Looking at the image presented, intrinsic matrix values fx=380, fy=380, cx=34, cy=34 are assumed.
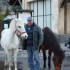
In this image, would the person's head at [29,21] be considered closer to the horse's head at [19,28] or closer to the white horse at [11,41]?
the horse's head at [19,28]

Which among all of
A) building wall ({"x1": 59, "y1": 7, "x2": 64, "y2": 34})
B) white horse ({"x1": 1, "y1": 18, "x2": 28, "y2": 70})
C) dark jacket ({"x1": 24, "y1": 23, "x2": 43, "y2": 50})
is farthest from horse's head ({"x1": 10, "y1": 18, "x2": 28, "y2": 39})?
building wall ({"x1": 59, "y1": 7, "x2": 64, "y2": 34})

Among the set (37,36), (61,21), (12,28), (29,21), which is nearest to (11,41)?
(12,28)

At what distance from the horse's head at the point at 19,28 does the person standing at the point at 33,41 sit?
0.22 metres

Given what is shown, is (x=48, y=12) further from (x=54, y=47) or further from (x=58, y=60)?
(x=58, y=60)

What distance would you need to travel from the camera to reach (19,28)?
13164 mm

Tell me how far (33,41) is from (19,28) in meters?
0.68

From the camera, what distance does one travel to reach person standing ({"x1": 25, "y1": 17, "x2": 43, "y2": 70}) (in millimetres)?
12859

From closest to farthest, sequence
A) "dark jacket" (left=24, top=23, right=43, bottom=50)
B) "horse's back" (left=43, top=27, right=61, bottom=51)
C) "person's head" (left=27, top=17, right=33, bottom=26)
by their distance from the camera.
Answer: "dark jacket" (left=24, top=23, right=43, bottom=50)
"person's head" (left=27, top=17, right=33, bottom=26)
"horse's back" (left=43, top=27, right=61, bottom=51)

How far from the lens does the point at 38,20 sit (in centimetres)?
4194

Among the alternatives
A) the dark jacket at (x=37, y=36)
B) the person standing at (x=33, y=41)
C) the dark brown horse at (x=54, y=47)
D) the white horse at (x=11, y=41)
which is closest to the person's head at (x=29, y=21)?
the person standing at (x=33, y=41)

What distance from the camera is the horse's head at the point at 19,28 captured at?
12873 millimetres

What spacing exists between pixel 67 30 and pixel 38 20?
5533 mm

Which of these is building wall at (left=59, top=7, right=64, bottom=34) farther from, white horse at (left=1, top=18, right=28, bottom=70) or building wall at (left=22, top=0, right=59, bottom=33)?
white horse at (left=1, top=18, right=28, bottom=70)

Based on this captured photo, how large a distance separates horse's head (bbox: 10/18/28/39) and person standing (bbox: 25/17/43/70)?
22 centimetres
